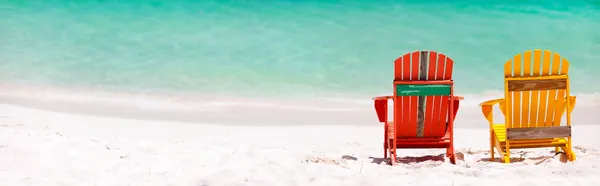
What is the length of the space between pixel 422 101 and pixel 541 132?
3.46 feet

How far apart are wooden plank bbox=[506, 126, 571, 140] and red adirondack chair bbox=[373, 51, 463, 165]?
560 millimetres

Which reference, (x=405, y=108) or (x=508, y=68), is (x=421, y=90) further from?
(x=508, y=68)

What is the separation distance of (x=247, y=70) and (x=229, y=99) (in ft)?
5.10

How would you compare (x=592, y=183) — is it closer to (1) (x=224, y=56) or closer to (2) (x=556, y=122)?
(2) (x=556, y=122)

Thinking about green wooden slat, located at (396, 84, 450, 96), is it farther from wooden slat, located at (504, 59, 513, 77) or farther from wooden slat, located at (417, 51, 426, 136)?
wooden slat, located at (504, 59, 513, 77)

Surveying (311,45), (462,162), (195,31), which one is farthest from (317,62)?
(462,162)

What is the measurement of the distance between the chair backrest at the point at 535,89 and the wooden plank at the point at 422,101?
2.16ft

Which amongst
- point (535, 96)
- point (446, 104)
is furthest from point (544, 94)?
point (446, 104)

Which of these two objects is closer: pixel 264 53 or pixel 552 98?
pixel 552 98

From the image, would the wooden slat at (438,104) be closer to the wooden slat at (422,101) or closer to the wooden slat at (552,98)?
the wooden slat at (422,101)

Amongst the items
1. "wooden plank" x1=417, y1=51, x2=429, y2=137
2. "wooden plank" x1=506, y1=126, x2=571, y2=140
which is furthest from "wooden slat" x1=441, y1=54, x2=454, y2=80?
"wooden plank" x1=506, y1=126, x2=571, y2=140

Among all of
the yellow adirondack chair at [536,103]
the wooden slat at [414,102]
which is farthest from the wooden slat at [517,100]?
the wooden slat at [414,102]

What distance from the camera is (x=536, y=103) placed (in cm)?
543

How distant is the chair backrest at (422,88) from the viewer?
17.4 ft
